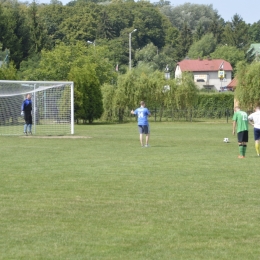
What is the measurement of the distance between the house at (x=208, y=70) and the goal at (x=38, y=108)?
297ft

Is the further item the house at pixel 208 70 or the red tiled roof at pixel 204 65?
the red tiled roof at pixel 204 65

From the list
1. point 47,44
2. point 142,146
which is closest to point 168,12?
point 47,44

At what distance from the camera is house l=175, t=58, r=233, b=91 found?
426 feet

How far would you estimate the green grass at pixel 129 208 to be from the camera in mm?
8302

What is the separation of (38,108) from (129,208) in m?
28.5

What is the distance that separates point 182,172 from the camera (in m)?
16.5

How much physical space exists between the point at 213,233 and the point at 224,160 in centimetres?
1103

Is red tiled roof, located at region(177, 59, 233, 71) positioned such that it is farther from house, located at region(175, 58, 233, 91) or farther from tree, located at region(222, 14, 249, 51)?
tree, located at region(222, 14, 249, 51)

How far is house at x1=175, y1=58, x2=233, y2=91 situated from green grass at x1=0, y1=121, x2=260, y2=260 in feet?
365

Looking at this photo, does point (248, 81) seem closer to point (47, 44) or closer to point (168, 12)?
point (47, 44)

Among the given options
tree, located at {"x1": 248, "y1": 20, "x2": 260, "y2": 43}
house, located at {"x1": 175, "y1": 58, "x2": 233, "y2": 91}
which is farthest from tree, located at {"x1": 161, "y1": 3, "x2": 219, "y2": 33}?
house, located at {"x1": 175, "y1": 58, "x2": 233, "y2": 91}

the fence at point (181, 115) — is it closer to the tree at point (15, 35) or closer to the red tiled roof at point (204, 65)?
the tree at point (15, 35)

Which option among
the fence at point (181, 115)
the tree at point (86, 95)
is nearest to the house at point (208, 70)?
the fence at point (181, 115)

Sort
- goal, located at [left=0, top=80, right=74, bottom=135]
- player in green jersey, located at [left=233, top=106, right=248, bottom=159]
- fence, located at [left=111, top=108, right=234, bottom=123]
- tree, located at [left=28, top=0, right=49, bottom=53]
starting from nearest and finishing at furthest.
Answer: player in green jersey, located at [left=233, top=106, right=248, bottom=159]
goal, located at [left=0, top=80, right=74, bottom=135]
fence, located at [left=111, top=108, right=234, bottom=123]
tree, located at [left=28, top=0, right=49, bottom=53]
